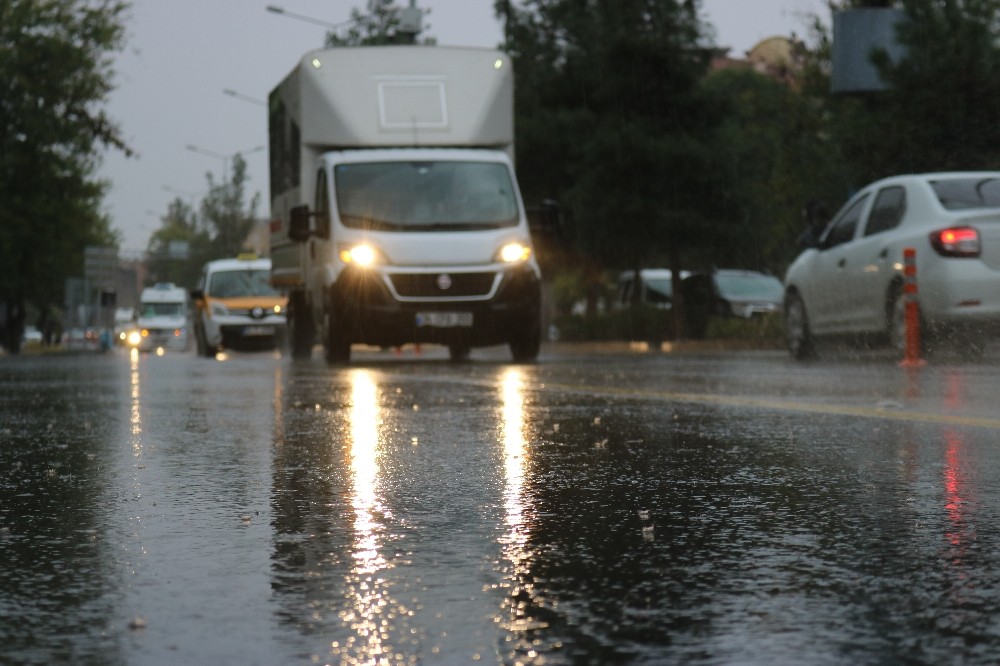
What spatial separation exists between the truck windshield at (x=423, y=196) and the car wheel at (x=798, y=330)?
3.15 metres

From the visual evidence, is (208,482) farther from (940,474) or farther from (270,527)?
(940,474)

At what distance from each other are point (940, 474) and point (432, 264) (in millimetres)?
12239

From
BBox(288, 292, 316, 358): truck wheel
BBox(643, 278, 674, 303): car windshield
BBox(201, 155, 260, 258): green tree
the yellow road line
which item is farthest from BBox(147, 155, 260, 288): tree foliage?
the yellow road line

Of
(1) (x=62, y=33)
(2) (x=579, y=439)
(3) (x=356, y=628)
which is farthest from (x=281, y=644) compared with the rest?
(1) (x=62, y=33)

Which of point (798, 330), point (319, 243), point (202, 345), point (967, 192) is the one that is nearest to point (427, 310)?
point (319, 243)

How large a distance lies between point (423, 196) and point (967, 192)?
6.02 metres

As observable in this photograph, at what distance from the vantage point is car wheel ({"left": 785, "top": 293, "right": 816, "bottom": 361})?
18.0 meters

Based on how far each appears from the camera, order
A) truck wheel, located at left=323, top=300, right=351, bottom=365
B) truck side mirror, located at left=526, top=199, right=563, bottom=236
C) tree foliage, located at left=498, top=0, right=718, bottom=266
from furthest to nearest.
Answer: tree foliage, located at left=498, top=0, right=718, bottom=266
truck side mirror, located at left=526, top=199, right=563, bottom=236
truck wheel, located at left=323, top=300, right=351, bottom=365

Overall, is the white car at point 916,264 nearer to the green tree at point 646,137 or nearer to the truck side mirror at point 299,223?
the truck side mirror at point 299,223

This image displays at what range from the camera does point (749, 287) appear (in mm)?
36469

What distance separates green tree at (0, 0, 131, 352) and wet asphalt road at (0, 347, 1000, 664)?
38.1 metres

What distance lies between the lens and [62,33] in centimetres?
4791

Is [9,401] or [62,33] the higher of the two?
[62,33]

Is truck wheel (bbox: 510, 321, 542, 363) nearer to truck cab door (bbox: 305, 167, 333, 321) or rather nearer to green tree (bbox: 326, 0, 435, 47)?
truck cab door (bbox: 305, 167, 333, 321)
